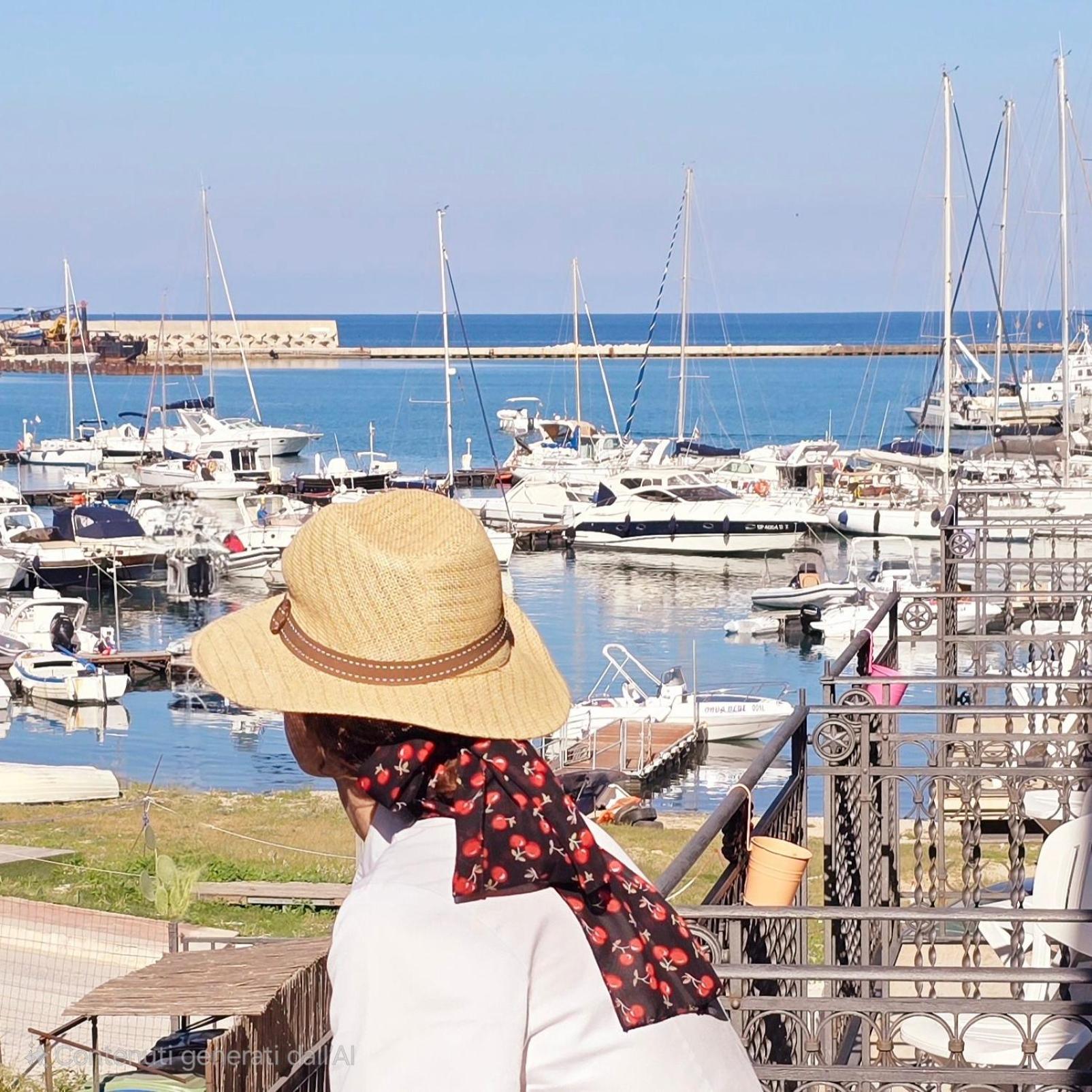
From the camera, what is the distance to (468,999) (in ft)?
5.52

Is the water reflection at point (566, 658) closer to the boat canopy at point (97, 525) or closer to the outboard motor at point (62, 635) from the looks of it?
the boat canopy at point (97, 525)

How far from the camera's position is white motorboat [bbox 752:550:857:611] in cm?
3744

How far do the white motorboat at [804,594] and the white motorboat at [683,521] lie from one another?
337 inches

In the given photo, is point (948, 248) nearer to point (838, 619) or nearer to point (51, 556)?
point (838, 619)

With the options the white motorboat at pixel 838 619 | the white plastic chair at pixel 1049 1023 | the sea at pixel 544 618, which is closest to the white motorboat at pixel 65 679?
the sea at pixel 544 618

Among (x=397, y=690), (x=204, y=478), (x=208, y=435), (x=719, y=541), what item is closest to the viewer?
(x=397, y=690)

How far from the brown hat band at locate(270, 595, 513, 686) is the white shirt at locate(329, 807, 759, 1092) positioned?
173 mm

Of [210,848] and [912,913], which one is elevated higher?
[912,913]

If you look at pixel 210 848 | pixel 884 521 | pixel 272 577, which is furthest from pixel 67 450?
pixel 210 848

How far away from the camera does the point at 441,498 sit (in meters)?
2.15

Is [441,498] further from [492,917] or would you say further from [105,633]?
[105,633]

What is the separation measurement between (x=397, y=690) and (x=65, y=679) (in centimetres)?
2989

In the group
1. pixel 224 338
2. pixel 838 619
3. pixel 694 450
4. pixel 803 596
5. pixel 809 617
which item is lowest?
pixel 809 617

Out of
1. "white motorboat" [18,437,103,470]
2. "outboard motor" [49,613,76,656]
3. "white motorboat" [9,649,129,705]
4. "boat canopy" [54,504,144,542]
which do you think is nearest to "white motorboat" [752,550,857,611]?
"white motorboat" [9,649,129,705]
